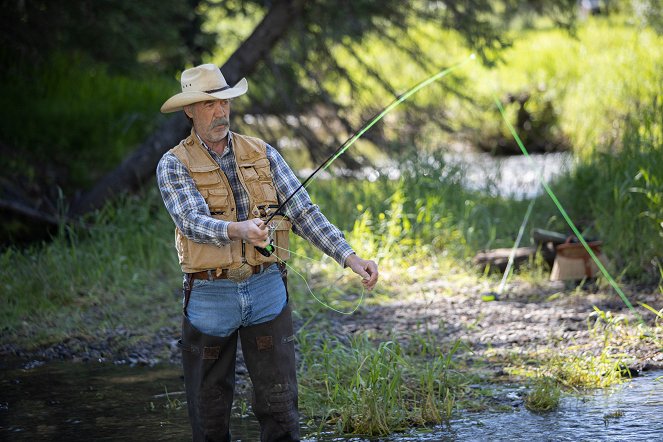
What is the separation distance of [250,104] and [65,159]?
170 cm

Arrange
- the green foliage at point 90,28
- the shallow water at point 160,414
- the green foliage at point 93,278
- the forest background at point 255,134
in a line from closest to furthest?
the shallow water at point 160,414, the green foliage at point 93,278, the forest background at point 255,134, the green foliage at point 90,28

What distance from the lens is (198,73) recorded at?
141 inches

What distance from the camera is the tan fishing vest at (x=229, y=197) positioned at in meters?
3.48

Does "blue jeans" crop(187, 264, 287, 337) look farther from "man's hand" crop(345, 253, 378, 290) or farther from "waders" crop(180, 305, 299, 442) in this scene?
"man's hand" crop(345, 253, 378, 290)

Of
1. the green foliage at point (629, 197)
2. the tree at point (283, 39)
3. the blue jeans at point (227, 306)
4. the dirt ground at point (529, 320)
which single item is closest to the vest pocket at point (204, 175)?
the blue jeans at point (227, 306)

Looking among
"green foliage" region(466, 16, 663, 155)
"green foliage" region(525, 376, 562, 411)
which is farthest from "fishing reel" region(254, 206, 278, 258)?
"green foliage" region(466, 16, 663, 155)

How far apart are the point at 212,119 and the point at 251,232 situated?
52 cm

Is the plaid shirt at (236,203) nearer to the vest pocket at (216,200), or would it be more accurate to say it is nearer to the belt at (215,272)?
the vest pocket at (216,200)

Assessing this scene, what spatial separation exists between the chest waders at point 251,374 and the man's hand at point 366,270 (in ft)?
0.95

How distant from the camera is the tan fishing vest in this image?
348cm

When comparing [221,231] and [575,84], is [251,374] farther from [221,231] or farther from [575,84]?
[575,84]

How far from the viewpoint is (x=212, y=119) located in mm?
3576

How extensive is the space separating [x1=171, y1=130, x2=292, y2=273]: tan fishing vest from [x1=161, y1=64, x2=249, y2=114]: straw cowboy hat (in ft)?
0.44

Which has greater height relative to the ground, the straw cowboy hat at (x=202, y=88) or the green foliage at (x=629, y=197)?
the straw cowboy hat at (x=202, y=88)
